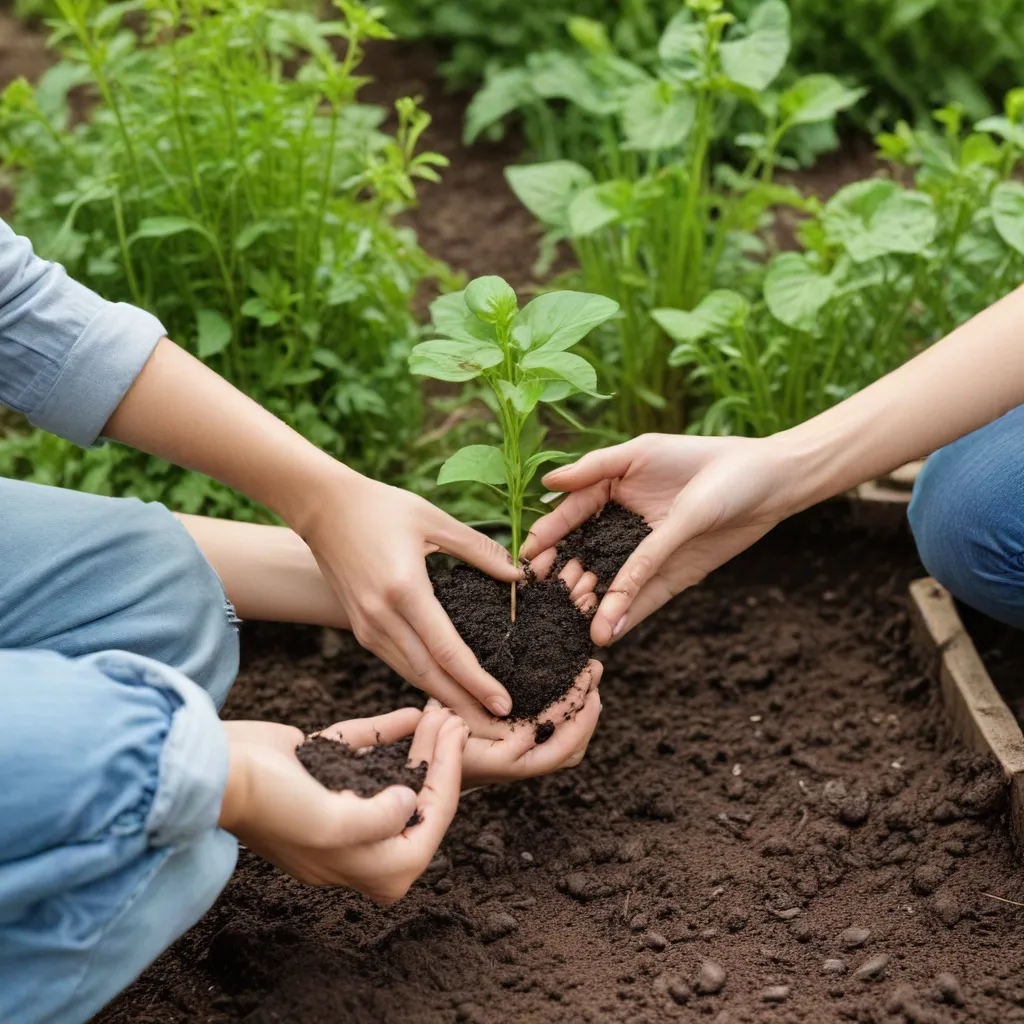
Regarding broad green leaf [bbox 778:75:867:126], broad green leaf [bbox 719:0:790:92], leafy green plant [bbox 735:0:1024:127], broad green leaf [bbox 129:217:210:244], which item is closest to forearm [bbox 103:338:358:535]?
broad green leaf [bbox 129:217:210:244]

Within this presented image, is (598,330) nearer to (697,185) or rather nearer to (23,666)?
(697,185)

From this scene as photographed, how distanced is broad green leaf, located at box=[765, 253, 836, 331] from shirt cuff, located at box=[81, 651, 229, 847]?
1286mm

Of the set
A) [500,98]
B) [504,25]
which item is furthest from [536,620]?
[504,25]

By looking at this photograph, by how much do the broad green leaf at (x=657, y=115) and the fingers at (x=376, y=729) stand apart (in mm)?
1257

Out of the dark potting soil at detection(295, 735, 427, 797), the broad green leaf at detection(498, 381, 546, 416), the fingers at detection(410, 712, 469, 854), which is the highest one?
the broad green leaf at detection(498, 381, 546, 416)

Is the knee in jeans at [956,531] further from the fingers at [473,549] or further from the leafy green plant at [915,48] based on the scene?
the leafy green plant at [915,48]

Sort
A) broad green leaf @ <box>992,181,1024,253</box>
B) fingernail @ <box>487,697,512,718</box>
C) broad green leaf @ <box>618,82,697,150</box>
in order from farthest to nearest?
broad green leaf @ <box>618,82,697,150</box> → broad green leaf @ <box>992,181,1024,253</box> → fingernail @ <box>487,697,512,718</box>

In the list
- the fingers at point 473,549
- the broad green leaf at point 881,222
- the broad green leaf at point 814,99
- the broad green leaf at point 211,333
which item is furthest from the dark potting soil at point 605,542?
the broad green leaf at point 814,99

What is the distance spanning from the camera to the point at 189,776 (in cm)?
122

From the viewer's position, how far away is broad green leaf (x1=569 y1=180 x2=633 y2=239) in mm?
2248

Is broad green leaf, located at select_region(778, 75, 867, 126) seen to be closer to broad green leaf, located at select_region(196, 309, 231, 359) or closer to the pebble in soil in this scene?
broad green leaf, located at select_region(196, 309, 231, 359)

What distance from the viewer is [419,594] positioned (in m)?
1.58

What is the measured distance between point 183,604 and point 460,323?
1.83ft

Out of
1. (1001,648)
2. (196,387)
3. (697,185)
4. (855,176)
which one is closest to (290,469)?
(196,387)
